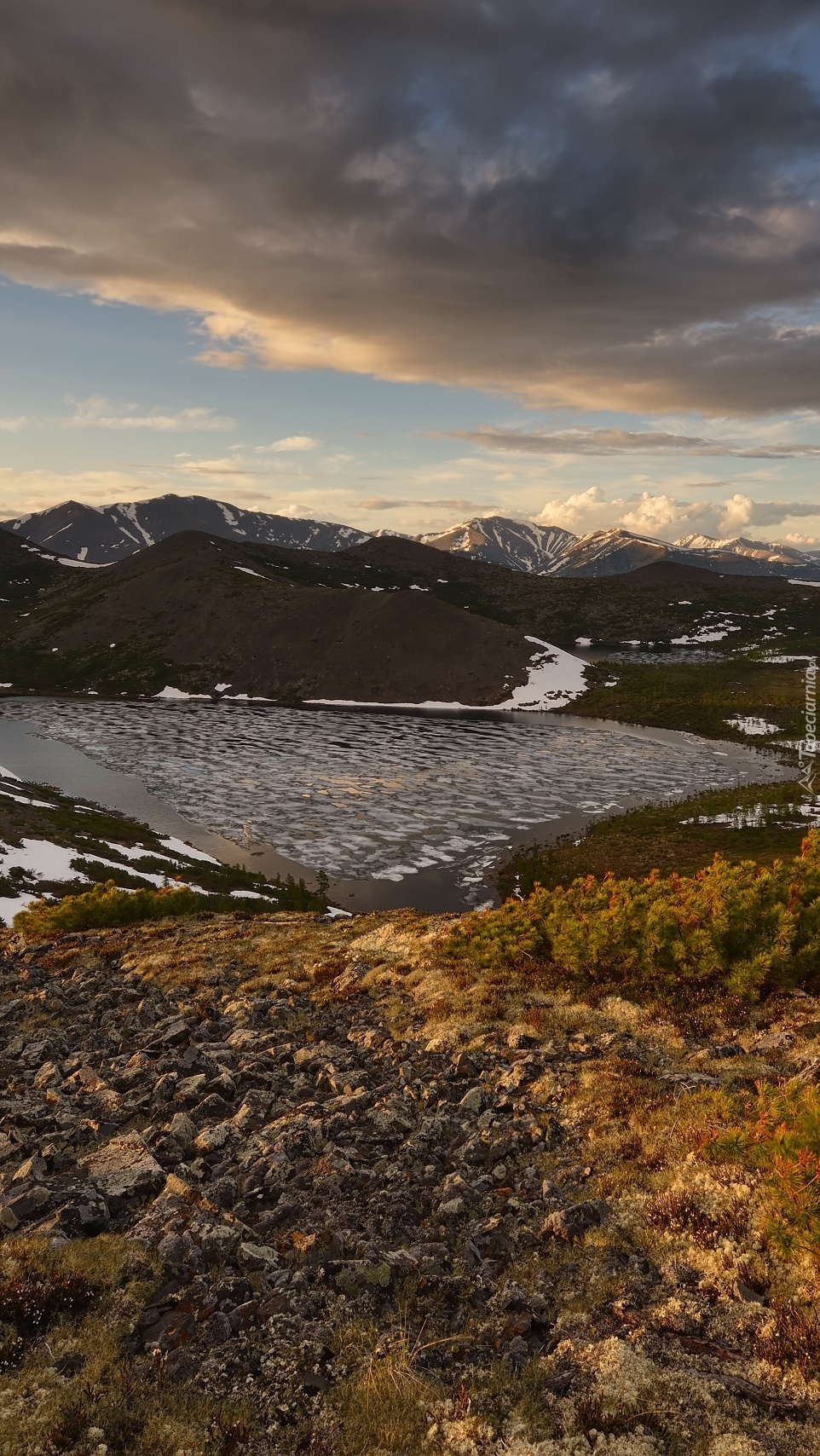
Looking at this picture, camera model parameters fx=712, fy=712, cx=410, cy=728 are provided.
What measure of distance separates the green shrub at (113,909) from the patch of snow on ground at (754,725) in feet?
213

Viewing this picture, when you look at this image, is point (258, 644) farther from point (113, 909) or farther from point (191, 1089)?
point (191, 1089)

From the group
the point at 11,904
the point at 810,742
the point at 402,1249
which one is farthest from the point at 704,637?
the point at 402,1249

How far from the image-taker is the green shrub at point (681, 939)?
13477mm

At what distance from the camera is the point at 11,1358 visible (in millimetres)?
6398

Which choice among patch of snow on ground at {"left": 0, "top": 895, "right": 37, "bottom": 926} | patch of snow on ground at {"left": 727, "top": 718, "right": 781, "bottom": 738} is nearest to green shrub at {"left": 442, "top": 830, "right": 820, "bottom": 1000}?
patch of snow on ground at {"left": 0, "top": 895, "right": 37, "bottom": 926}

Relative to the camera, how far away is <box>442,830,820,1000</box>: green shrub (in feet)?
44.2

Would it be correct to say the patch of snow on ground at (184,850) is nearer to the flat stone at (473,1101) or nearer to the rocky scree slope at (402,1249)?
the rocky scree slope at (402,1249)

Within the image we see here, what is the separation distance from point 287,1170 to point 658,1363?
15.8ft

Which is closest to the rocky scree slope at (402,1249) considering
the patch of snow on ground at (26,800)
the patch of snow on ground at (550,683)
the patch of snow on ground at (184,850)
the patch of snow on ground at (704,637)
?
the patch of snow on ground at (184,850)

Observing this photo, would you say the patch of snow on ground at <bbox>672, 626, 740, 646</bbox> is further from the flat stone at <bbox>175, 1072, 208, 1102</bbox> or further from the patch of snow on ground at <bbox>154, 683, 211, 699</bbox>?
the flat stone at <bbox>175, 1072, 208, 1102</bbox>

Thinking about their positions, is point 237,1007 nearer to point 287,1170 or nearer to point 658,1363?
point 287,1170

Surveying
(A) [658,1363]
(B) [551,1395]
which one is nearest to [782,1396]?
(A) [658,1363]

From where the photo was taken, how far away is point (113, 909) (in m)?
25.6

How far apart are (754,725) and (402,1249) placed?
83913 millimetres
